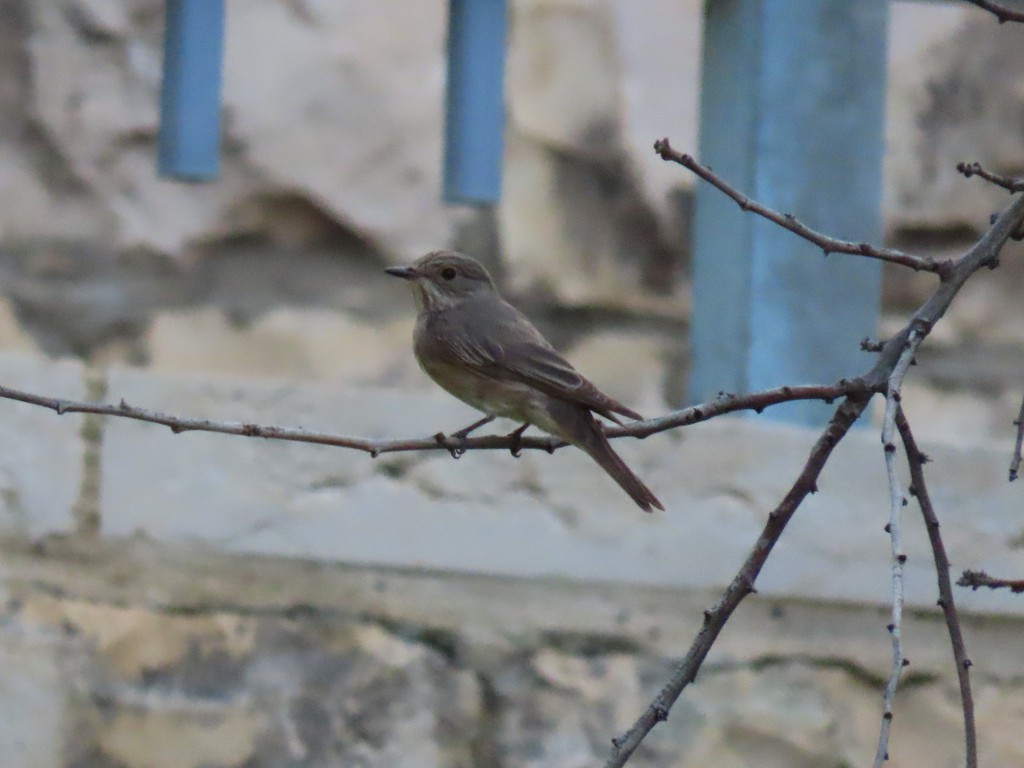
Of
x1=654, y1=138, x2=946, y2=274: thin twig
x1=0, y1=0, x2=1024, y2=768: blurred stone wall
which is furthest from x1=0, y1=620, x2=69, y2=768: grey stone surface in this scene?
x1=654, y1=138, x2=946, y2=274: thin twig

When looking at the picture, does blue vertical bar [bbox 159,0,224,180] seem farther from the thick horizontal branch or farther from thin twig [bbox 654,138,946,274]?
thin twig [bbox 654,138,946,274]

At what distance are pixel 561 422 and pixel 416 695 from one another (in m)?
0.51

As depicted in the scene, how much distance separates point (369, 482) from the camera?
2.48 metres

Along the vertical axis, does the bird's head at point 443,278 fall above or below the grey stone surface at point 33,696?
above

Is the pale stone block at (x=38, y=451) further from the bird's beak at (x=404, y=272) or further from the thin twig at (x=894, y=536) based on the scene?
the thin twig at (x=894, y=536)

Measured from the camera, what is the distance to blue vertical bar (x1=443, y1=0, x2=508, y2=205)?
234 centimetres

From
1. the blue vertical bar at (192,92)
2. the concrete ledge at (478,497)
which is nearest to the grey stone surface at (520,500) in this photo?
the concrete ledge at (478,497)

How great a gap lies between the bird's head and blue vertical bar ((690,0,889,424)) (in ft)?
1.24

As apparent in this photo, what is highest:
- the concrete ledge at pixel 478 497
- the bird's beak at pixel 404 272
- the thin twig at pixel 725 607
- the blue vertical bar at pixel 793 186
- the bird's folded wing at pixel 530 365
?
the blue vertical bar at pixel 793 186

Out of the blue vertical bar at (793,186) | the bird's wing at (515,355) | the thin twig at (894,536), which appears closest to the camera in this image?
the thin twig at (894,536)

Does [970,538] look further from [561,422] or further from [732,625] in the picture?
[561,422]

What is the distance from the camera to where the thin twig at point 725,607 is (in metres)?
1.38

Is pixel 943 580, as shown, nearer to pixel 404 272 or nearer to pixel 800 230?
pixel 800 230

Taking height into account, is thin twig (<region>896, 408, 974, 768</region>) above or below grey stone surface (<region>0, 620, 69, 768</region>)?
above
